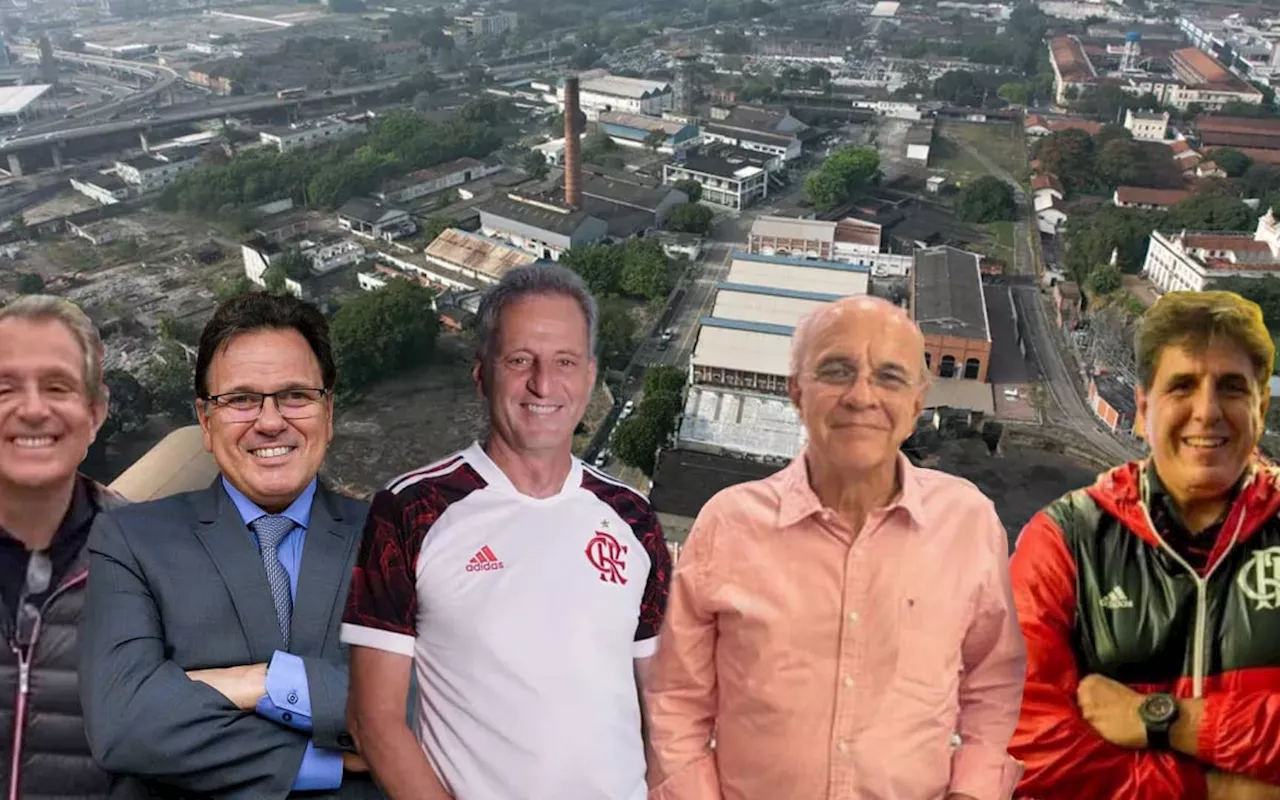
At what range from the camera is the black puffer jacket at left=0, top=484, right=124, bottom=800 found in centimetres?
158

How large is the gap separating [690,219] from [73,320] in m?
15.1

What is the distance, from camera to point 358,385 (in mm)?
12156

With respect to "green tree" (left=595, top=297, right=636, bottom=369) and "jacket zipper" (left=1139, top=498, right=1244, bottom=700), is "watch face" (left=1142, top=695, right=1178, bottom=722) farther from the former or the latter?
"green tree" (left=595, top=297, right=636, bottom=369)

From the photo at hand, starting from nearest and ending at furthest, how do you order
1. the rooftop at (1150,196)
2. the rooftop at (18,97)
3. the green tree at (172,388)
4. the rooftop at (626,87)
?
the green tree at (172,388) → the rooftop at (1150,196) → the rooftop at (626,87) → the rooftop at (18,97)

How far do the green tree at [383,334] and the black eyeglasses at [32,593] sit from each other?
10470 millimetres

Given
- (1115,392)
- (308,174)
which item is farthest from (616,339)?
(308,174)

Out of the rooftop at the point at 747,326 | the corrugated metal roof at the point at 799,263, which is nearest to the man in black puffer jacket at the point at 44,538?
the rooftop at the point at 747,326

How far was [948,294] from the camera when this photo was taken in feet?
42.8

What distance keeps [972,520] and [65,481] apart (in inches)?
62.9

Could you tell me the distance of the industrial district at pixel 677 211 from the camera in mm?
11062

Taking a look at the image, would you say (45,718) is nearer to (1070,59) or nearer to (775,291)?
(775,291)

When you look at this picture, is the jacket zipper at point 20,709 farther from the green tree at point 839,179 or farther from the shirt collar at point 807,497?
the green tree at point 839,179

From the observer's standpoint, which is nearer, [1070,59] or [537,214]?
[537,214]

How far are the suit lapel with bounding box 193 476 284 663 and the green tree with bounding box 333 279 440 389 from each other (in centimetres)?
1068
